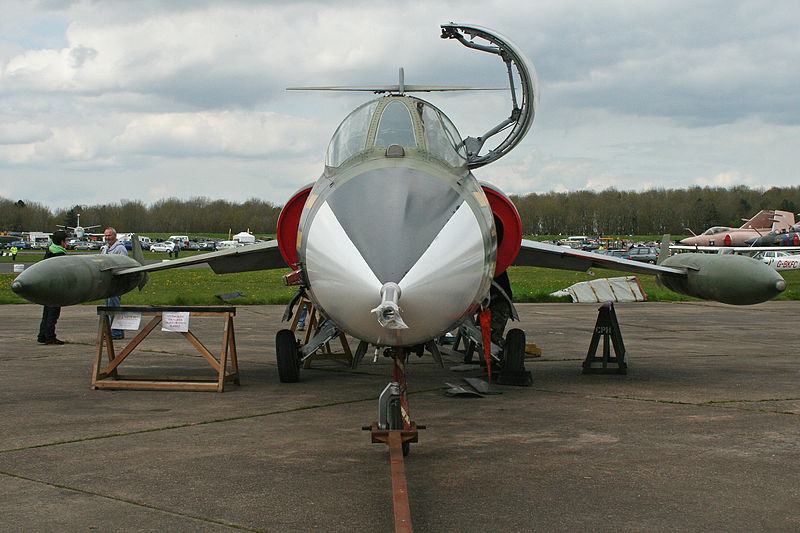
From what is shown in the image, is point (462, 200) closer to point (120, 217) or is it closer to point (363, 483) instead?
point (363, 483)

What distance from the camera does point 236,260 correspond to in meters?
11.0

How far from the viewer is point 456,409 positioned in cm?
796

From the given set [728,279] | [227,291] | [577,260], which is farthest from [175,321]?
[227,291]

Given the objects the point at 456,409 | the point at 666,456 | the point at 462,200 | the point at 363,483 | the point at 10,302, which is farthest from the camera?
the point at 10,302

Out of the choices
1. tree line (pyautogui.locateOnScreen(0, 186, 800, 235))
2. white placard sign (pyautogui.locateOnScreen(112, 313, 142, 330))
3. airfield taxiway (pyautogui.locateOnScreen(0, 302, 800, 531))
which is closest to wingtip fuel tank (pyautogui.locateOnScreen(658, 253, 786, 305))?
airfield taxiway (pyautogui.locateOnScreen(0, 302, 800, 531))

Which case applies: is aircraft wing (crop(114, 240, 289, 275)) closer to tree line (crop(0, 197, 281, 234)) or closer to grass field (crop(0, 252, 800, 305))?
grass field (crop(0, 252, 800, 305))

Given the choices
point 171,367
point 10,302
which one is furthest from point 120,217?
point 171,367

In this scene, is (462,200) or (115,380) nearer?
(462,200)

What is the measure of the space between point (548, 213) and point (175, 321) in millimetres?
134323

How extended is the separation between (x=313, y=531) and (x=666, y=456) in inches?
120

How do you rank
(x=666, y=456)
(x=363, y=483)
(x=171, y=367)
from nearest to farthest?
1. (x=363, y=483)
2. (x=666, y=456)
3. (x=171, y=367)

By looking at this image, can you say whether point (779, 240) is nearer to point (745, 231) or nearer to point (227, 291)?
point (745, 231)

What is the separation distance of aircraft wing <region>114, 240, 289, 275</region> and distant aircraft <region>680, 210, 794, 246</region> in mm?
56780

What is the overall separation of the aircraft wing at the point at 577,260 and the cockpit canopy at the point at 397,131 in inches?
108
